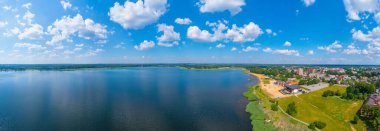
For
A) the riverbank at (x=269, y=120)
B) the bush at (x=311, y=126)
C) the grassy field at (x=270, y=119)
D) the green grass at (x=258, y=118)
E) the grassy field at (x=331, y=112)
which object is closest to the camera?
the bush at (x=311, y=126)

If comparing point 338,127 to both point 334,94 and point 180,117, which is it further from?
point 334,94

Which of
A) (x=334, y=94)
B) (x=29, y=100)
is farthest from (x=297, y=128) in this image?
(x=29, y=100)

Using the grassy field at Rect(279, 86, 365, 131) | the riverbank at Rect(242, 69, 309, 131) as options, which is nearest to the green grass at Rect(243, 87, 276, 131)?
the riverbank at Rect(242, 69, 309, 131)

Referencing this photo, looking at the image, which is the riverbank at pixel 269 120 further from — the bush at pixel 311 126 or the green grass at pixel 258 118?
the bush at pixel 311 126

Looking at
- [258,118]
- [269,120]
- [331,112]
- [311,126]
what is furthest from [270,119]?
[331,112]

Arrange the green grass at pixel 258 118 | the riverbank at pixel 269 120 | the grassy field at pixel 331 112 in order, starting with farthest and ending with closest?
the grassy field at pixel 331 112, the green grass at pixel 258 118, the riverbank at pixel 269 120

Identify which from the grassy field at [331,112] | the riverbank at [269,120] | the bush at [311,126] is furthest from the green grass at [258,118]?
the grassy field at [331,112]

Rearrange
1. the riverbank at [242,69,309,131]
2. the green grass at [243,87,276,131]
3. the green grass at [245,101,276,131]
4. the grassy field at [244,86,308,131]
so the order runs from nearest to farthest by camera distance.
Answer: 1. the grassy field at [244,86,308,131]
2. the riverbank at [242,69,309,131]
3. the green grass at [245,101,276,131]
4. the green grass at [243,87,276,131]

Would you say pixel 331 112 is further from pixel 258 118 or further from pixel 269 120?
pixel 258 118

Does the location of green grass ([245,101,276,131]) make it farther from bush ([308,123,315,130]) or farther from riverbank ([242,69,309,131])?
bush ([308,123,315,130])

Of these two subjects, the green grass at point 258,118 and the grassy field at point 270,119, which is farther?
the green grass at point 258,118

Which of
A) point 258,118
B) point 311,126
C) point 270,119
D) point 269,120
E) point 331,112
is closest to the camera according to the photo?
point 311,126
